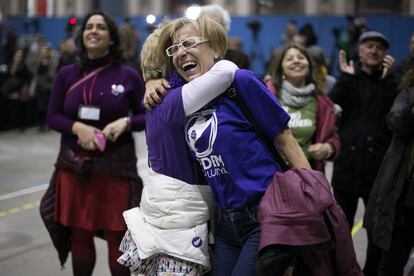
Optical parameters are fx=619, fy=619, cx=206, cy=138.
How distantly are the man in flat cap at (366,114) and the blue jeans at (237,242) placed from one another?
6.47 ft

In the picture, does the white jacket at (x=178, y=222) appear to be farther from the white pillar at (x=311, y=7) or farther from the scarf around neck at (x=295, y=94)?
the white pillar at (x=311, y=7)

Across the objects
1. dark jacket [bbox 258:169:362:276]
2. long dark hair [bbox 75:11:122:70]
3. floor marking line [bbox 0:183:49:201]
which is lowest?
floor marking line [bbox 0:183:49:201]

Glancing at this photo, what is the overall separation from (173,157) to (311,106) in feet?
5.38

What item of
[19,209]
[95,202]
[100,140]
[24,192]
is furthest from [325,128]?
[24,192]

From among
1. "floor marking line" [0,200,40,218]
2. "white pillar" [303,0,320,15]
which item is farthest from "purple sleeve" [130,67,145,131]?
"white pillar" [303,0,320,15]

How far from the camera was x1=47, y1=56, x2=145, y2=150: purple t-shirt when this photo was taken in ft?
12.4

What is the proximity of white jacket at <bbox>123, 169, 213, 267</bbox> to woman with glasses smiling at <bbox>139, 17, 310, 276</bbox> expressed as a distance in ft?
0.32

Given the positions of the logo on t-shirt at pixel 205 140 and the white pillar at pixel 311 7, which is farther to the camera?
the white pillar at pixel 311 7

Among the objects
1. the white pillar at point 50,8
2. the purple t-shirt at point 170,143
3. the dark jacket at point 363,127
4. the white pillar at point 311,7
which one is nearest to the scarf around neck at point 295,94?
the dark jacket at point 363,127

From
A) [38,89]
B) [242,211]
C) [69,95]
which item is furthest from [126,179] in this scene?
[38,89]

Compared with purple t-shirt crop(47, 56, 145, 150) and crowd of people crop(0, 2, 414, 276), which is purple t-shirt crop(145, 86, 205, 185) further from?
purple t-shirt crop(47, 56, 145, 150)

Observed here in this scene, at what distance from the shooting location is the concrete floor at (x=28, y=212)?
15.6ft

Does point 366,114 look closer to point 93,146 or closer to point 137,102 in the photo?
point 137,102

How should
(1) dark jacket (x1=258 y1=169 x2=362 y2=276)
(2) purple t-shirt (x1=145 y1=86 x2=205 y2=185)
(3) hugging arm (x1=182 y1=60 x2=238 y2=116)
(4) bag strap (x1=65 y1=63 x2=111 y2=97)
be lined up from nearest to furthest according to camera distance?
(1) dark jacket (x1=258 y1=169 x2=362 y2=276), (3) hugging arm (x1=182 y1=60 x2=238 y2=116), (2) purple t-shirt (x1=145 y1=86 x2=205 y2=185), (4) bag strap (x1=65 y1=63 x2=111 y2=97)
